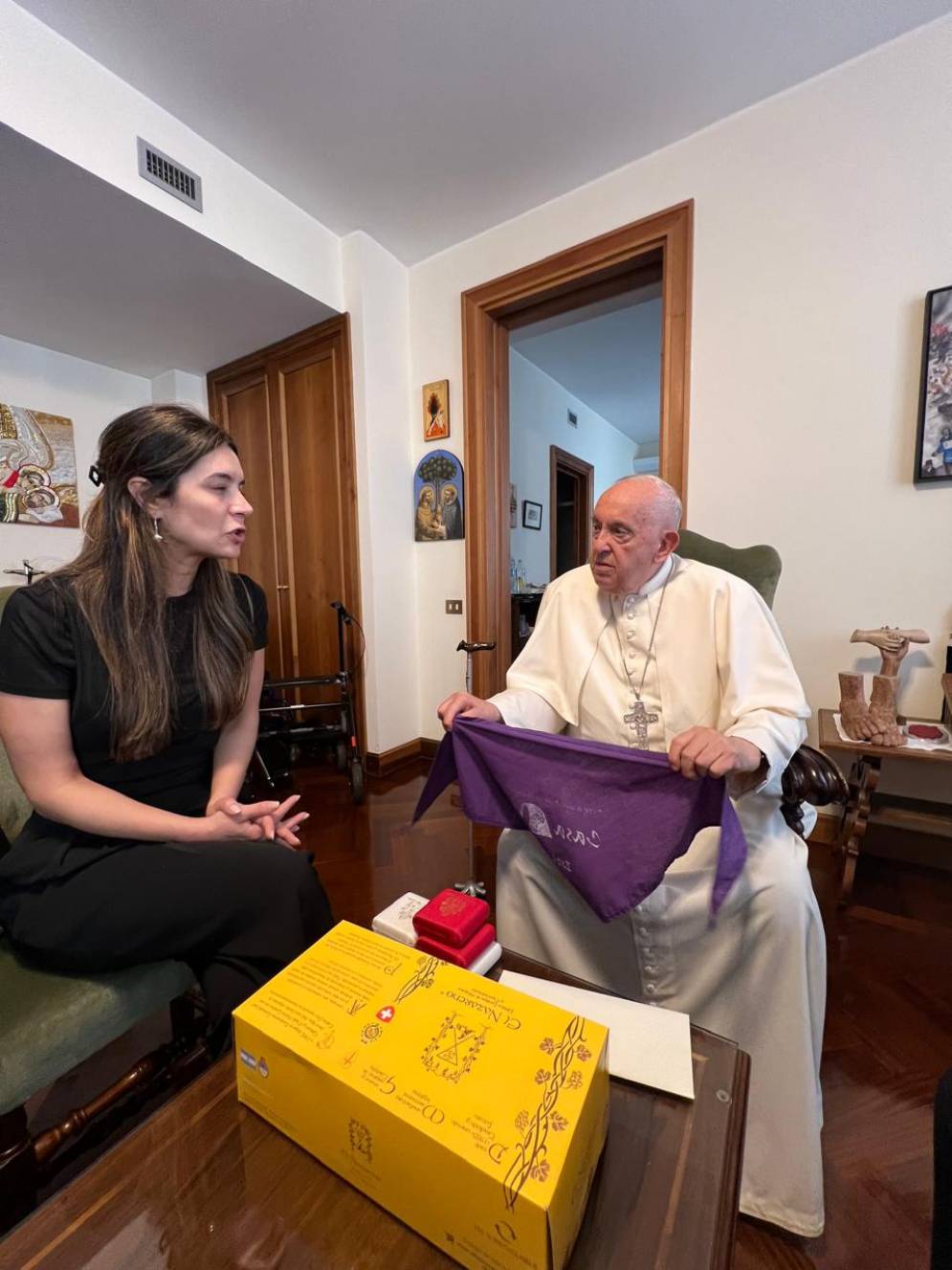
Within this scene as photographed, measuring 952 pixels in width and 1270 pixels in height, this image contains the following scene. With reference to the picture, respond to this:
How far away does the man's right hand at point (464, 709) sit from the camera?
115cm

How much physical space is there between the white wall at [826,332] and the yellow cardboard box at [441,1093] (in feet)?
6.50

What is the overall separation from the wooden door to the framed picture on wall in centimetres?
241

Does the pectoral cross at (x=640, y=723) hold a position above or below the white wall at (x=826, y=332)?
below

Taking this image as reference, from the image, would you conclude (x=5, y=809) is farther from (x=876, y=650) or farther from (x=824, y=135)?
(x=824, y=135)

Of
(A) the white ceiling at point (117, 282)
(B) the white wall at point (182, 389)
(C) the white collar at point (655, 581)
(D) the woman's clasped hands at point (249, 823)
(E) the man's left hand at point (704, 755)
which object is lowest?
(D) the woman's clasped hands at point (249, 823)

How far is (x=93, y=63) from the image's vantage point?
5.90 ft

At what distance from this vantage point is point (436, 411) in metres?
2.90

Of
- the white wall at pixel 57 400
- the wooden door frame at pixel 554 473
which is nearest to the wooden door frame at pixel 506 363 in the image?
the wooden door frame at pixel 554 473

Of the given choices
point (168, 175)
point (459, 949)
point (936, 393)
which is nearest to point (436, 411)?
point (168, 175)

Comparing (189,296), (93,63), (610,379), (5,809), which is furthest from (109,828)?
(610,379)

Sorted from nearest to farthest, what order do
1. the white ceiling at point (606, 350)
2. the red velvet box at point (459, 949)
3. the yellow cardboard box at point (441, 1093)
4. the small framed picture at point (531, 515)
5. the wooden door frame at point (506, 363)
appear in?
the yellow cardboard box at point (441, 1093) < the red velvet box at point (459, 949) < the wooden door frame at point (506, 363) < the white ceiling at point (606, 350) < the small framed picture at point (531, 515)

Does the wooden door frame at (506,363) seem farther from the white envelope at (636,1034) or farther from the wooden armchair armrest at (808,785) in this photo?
the white envelope at (636,1034)

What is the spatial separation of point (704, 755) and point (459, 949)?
0.49 meters

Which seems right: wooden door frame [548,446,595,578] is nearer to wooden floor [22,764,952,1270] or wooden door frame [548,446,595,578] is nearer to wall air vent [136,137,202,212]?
wooden floor [22,764,952,1270]
